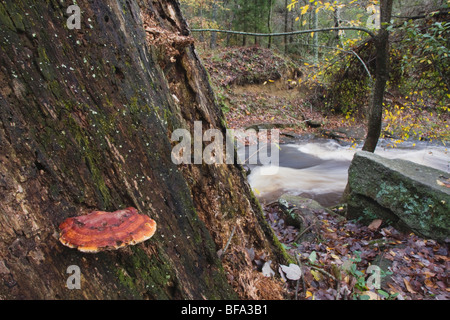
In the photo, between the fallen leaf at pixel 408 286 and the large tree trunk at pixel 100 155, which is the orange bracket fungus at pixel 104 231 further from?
the fallen leaf at pixel 408 286

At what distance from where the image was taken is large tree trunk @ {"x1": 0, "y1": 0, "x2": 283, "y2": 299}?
134 centimetres

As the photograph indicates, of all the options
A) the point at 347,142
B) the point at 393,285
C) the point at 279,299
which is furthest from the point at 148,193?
the point at 347,142

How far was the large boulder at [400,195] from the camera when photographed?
13.8 ft

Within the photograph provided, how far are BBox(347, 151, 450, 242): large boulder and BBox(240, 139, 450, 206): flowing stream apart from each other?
7.34 feet

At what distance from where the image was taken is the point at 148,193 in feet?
5.63

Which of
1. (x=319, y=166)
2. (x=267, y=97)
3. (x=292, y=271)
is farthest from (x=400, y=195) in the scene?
(x=267, y=97)

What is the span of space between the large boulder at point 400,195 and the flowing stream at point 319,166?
2.24 metres

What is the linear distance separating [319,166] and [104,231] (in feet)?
37.3

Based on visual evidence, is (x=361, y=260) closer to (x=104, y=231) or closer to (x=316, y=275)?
(x=316, y=275)

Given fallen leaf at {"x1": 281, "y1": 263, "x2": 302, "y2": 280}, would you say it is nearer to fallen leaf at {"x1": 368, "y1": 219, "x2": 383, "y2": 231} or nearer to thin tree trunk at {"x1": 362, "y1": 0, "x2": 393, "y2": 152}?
fallen leaf at {"x1": 368, "y1": 219, "x2": 383, "y2": 231}

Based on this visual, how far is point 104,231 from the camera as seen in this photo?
130cm

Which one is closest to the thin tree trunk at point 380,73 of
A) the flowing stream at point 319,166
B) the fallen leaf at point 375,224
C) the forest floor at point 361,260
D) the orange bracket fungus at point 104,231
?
the forest floor at point 361,260
